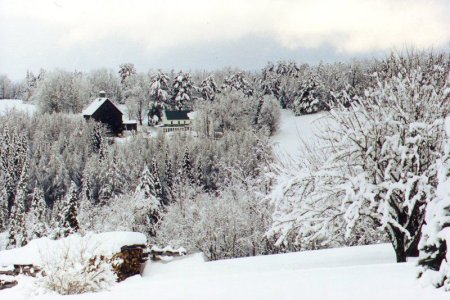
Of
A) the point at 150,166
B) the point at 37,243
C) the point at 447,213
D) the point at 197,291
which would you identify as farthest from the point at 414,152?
the point at 150,166

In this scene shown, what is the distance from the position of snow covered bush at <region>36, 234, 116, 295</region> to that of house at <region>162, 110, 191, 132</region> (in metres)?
79.3

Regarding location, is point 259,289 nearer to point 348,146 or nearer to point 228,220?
point 348,146

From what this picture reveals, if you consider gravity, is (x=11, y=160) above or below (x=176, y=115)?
below

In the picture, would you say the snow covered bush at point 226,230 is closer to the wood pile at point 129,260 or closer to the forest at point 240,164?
the forest at point 240,164

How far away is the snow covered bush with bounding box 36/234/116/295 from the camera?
8.08 metres

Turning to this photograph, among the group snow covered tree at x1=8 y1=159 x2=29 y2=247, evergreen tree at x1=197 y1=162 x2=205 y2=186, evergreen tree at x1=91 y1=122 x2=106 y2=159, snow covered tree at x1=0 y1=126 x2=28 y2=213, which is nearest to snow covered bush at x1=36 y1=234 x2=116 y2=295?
snow covered tree at x1=8 y1=159 x2=29 y2=247

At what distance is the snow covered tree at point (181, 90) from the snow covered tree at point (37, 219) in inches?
1726

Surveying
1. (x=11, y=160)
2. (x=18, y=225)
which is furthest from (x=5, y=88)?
(x=18, y=225)

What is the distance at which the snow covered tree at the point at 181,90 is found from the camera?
3839 inches

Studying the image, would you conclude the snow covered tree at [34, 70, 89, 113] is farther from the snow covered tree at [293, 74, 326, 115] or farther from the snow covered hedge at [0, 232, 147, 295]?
the snow covered hedge at [0, 232, 147, 295]

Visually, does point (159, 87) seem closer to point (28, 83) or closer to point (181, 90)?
point (181, 90)

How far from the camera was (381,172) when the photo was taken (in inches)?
407

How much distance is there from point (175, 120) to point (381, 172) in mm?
80895

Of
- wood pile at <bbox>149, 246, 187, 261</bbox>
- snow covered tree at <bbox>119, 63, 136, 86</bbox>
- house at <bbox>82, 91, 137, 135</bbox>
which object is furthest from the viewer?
snow covered tree at <bbox>119, 63, 136, 86</bbox>
